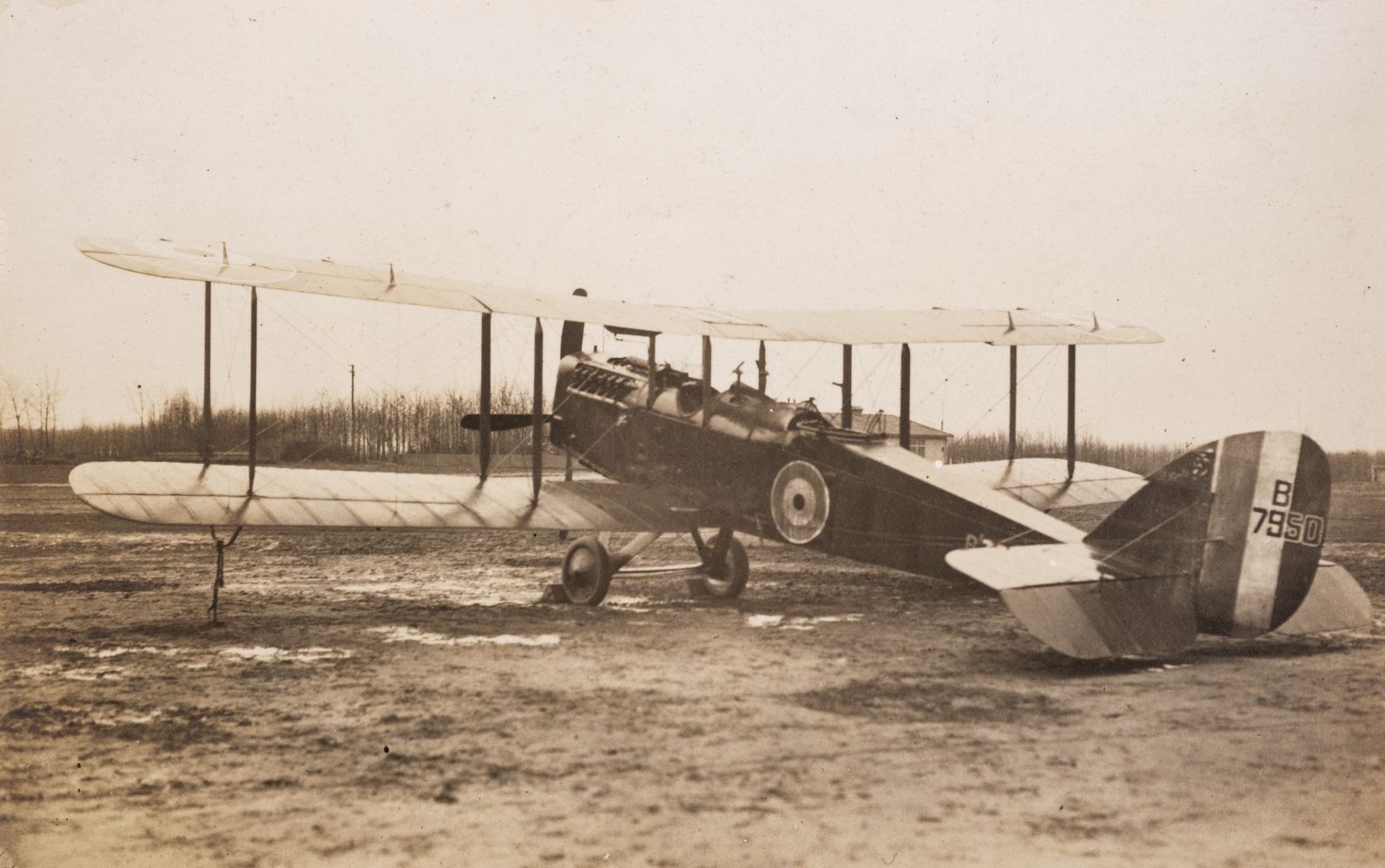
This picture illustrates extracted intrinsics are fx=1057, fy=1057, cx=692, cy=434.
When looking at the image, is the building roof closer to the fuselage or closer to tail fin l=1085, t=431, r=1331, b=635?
the fuselage

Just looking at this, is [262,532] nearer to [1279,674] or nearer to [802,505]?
[802,505]

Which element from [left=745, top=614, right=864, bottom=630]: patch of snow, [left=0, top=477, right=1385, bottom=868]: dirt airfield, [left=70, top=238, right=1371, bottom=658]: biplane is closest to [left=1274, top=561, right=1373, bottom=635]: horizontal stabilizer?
[left=70, top=238, right=1371, bottom=658]: biplane

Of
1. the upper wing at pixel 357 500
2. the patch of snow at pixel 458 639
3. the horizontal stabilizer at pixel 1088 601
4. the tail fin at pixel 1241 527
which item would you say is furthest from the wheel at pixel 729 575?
the tail fin at pixel 1241 527

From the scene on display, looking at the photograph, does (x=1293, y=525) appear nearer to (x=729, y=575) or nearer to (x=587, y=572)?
(x=729, y=575)

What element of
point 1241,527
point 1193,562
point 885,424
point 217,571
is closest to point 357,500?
point 217,571

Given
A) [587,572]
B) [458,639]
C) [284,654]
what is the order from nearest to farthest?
1. [284,654]
2. [458,639]
3. [587,572]

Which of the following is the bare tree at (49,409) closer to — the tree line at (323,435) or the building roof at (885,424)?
the tree line at (323,435)
